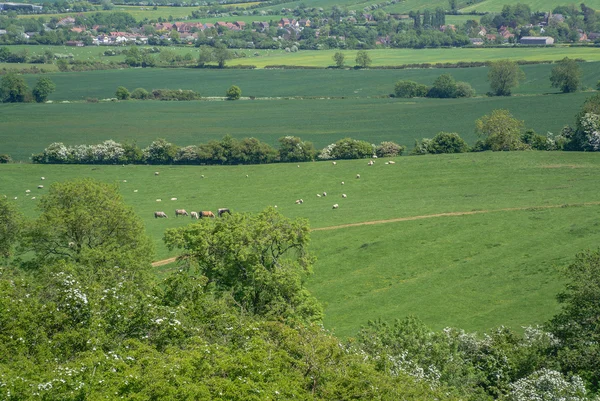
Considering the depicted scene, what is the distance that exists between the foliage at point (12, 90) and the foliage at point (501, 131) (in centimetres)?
9166

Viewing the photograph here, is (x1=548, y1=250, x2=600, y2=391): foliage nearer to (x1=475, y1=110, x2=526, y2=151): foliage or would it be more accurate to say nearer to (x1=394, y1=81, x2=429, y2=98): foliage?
(x1=475, y1=110, x2=526, y2=151): foliage

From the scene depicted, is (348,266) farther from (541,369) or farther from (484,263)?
(541,369)

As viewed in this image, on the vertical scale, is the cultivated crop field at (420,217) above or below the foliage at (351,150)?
below

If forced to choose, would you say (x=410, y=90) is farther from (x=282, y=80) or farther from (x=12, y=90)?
(x=12, y=90)

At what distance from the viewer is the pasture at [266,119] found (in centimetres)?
12019

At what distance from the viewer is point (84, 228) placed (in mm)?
48719

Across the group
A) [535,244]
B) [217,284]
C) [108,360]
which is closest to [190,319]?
[108,360]

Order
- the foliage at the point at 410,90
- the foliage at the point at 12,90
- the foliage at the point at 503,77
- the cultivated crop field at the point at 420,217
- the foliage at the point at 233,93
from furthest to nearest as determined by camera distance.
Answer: the foliage at the point at 233,93, the foliage at the point at 410,90, the foliage at the point at 12,90, the foliage at the point at 503,77, the cultivated crop field at the point at 420,217

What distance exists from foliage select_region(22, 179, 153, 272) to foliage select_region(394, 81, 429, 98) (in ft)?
Result: 357

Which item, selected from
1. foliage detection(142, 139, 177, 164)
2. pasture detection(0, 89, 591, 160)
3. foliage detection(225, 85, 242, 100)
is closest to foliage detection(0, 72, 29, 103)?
pasture detection(0, 89, 591, 160)

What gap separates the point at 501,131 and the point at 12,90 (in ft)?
313

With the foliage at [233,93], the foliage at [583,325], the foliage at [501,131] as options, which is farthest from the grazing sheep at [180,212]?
the foliage at [233,93]

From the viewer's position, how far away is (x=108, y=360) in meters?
27.8

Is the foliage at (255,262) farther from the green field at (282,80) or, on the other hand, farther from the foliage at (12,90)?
the foliage at (12,90)
